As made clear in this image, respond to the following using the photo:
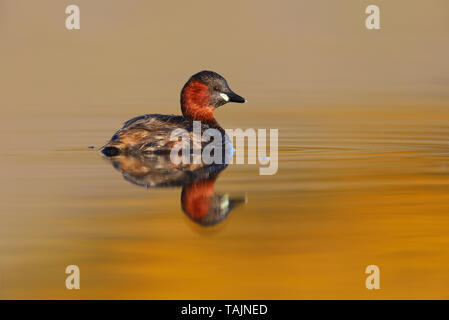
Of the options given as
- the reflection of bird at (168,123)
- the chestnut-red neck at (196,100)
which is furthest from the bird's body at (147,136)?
the chestnut-red neck at (196,100)

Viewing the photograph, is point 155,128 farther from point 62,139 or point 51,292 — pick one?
point 51,292

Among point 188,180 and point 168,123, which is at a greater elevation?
point 168,123

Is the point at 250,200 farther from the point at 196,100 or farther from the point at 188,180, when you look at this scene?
the point at 196,100

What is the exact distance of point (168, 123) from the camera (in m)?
10.4

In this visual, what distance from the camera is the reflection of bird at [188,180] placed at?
25.3 feet

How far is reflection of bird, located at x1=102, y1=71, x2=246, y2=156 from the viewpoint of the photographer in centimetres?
1025

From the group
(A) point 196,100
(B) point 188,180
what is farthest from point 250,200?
(A) point 196,100

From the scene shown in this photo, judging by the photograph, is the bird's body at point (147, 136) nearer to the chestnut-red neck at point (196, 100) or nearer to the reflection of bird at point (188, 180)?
the reflection of bird at point (188, 180)

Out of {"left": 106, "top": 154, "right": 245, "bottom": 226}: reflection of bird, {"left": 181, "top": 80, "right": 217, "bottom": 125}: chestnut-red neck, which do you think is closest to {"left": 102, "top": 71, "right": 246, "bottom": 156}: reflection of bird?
{"left": 181, "top": 80, "right": 217, "bottom": 125}: chestnut-red neck

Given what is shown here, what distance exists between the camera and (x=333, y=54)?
86.8 feet

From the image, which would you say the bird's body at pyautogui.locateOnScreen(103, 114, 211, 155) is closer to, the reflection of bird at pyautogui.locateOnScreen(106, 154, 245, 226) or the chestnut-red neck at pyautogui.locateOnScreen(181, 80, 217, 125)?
the reflection of bird at pyautogui.locateOnScreen(106, 154, 245, 226)

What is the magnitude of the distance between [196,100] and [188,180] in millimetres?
2373

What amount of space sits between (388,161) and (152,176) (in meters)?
2.54

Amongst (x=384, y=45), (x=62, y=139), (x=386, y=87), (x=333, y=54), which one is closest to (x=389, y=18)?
(x=384, y=45)
